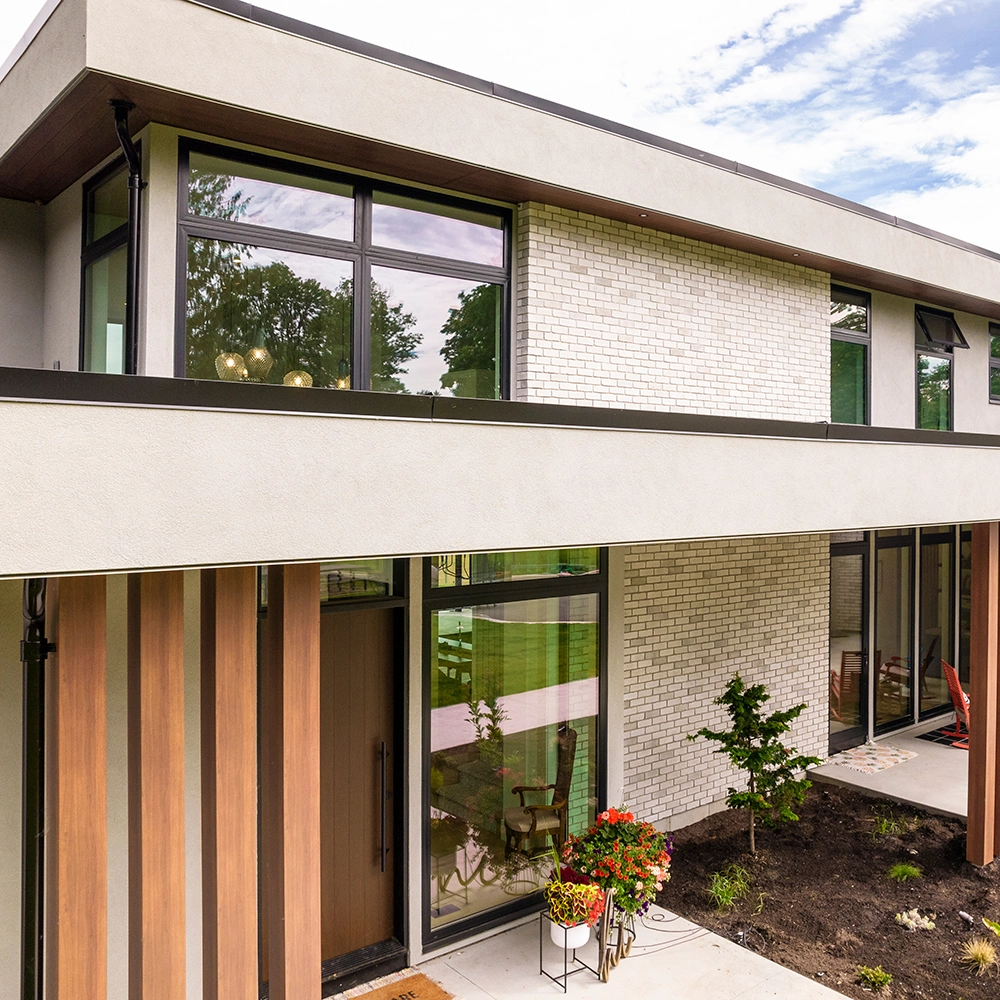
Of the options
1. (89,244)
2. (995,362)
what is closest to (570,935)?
(89,244)

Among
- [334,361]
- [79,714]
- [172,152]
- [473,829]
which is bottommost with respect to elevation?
[473,829]

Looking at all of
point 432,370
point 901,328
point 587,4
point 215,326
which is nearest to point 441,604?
point 432,370

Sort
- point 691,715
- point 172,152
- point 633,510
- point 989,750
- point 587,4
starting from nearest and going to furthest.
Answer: point 633,510 → point 172,152 → point 989,750 → point 691,715 → point 587,4

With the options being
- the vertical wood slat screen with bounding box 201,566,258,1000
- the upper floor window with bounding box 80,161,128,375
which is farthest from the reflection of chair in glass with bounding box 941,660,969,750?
the upper floor window with bounding box 80,161,128,375

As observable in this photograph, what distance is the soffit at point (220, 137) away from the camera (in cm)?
500

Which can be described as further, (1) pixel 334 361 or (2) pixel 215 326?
(1) pixel 334 361

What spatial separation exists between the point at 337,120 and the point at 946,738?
1076 centimetres

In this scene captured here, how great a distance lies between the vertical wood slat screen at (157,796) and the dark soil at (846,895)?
14.9 ft

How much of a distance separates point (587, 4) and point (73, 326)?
37.0 metres

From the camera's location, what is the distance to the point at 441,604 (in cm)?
638

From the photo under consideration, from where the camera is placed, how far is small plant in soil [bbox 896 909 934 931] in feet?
21.8

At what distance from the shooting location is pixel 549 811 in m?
7.18

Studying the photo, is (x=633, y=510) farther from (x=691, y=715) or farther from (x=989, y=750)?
(x=989, y=750)

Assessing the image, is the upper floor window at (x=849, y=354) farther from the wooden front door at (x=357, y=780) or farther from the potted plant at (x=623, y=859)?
the wooden front door at (x=357, y=780)
